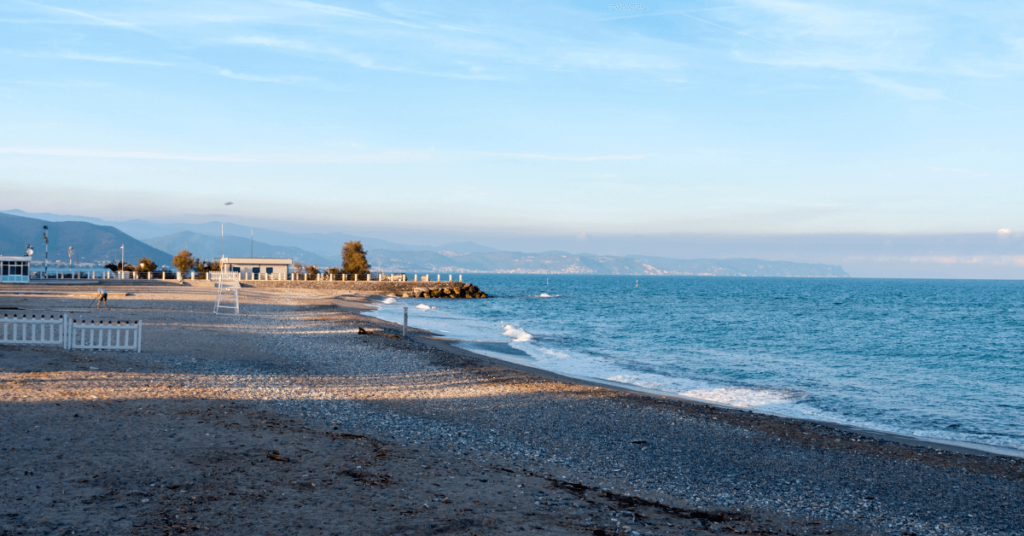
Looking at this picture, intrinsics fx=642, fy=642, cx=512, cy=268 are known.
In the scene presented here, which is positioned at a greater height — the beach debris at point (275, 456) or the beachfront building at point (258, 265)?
the beachfront building at point (258, 265)

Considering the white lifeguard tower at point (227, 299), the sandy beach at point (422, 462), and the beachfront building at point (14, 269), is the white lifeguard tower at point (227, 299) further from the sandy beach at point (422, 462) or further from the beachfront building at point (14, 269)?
the beachfront building at point (14, 269)

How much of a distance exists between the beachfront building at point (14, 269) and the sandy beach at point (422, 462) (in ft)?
181

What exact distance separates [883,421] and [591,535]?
39.4 ft

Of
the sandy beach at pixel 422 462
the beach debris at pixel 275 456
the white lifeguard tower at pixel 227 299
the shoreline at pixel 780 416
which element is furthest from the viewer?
the white lifeguard tower at pixel 227 299

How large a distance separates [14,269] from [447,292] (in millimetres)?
42252

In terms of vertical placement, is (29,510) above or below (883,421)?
above

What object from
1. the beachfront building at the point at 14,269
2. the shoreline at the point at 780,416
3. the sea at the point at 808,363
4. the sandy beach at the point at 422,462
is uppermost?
the beachfront building at the point at 14,269

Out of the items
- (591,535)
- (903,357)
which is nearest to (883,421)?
(591,535)

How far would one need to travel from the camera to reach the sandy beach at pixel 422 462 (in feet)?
19.6

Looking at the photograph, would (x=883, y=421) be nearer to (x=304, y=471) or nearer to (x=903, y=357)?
(x=304, y=471)

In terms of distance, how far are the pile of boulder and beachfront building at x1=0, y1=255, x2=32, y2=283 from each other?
116ft

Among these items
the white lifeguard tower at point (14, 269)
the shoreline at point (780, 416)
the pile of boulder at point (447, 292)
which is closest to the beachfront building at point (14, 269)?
the white lifeguard tower at point (14, 269)

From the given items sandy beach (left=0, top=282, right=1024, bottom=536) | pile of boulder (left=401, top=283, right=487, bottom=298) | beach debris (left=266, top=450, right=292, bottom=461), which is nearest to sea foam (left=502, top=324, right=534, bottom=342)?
sandy beach (left=0, top=282, right=1024, bottom=536)

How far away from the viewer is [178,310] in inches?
1203
